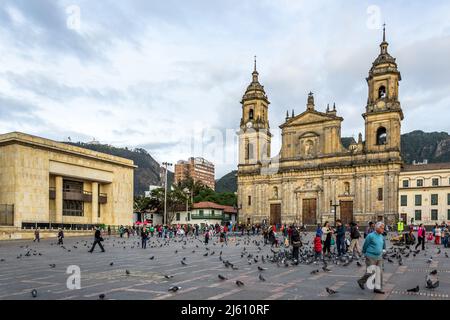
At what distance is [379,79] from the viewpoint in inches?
2244

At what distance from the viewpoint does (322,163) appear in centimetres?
6094

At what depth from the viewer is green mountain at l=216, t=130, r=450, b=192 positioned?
134 meters

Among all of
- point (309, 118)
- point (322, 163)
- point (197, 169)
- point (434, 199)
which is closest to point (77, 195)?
point (322, 163)

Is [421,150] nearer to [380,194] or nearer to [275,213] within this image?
[275,213]

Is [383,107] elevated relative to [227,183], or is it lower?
elevated

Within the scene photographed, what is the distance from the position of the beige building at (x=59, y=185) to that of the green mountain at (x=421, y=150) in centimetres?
8127

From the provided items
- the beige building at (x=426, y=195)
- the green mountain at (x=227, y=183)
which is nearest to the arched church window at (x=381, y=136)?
the beige building at (x=426, y=195)

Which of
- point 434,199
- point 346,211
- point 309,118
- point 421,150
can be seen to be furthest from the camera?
point 421,150

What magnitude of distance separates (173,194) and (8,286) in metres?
60.6

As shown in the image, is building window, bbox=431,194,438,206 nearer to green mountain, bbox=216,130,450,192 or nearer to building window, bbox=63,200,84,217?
building window, bbox=63,200,84,217

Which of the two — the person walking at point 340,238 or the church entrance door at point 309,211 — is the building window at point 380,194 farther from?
the person walking at point 340,238

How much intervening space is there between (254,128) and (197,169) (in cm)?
7804

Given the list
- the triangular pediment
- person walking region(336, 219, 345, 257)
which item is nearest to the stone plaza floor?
person walking region(336, 219, 345, 257)

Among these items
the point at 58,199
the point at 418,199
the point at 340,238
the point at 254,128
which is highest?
the point at 254,128
